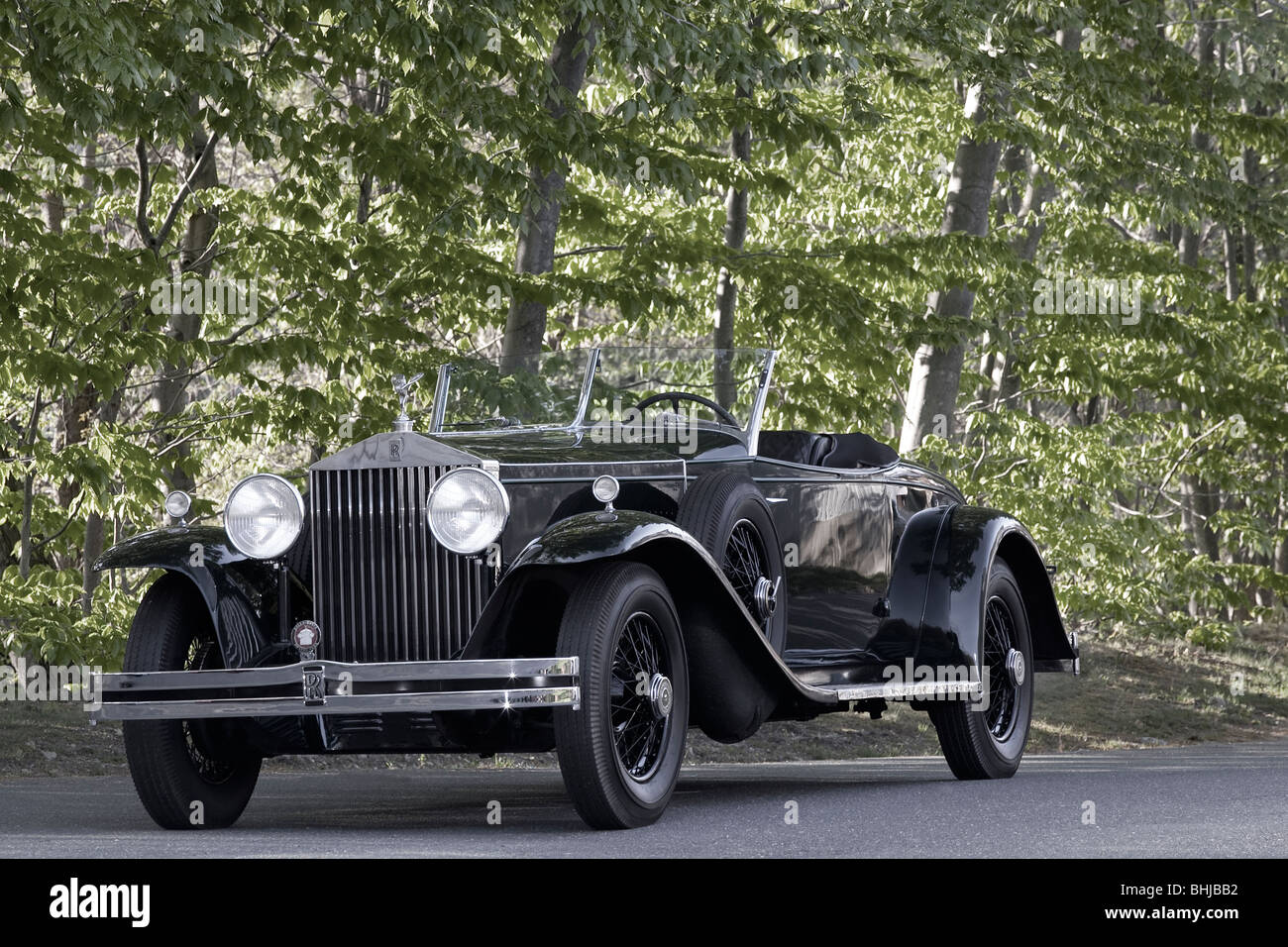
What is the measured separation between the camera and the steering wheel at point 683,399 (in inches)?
322

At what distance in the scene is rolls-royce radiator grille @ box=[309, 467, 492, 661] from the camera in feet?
21.3

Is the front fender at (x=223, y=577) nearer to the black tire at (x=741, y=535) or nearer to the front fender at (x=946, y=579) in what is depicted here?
the black tire at (x=741, y=535)

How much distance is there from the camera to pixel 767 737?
1340cm

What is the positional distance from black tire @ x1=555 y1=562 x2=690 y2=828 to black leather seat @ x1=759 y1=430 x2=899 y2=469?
2.38 metres

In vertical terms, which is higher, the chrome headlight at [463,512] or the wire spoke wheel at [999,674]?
the chrome headlight at [463,512]

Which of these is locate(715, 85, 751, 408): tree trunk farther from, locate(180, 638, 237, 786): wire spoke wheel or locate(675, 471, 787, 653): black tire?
locate(180, 638, 237, 786): wire spoke wheel

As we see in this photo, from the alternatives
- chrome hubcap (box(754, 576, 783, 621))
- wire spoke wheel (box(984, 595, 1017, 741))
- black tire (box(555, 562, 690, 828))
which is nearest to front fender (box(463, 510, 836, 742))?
A: black tire (box(555, 562, 690, 828))

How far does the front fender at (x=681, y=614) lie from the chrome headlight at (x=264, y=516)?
1046mm

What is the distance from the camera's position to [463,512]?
21.1 feet

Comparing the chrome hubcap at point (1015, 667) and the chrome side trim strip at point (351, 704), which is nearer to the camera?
the chrome side trim strip at point (351, 704)

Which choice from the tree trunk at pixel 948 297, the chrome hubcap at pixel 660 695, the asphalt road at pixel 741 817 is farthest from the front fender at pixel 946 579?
the tree trunk at pixel 948 297

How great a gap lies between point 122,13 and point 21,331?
240 cm

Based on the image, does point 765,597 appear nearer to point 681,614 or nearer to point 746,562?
point 746,562
